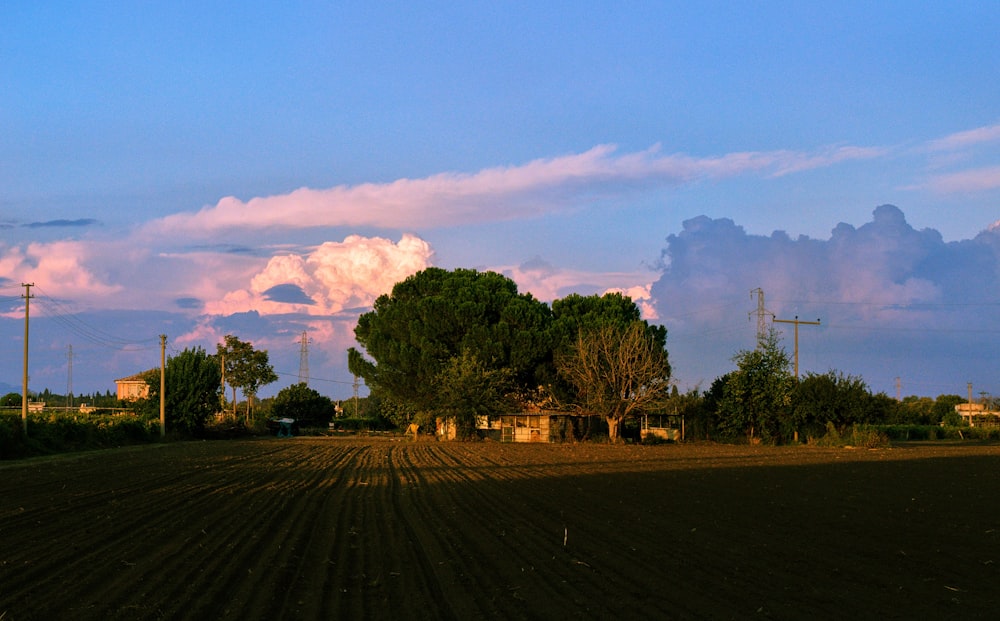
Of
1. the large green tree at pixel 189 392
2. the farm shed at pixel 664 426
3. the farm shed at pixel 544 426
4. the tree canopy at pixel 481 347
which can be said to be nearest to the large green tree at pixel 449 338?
the tree canopy at pixel 481 347

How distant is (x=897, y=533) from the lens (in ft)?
47.4

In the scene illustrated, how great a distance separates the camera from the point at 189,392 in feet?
229

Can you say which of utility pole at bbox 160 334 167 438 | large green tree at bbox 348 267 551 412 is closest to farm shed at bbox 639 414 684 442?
large green tree at bbox 348 267 551 412

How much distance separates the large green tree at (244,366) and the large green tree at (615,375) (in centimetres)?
5367

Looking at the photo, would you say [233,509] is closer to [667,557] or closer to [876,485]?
[667,557]

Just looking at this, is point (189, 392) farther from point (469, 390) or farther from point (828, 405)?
point (828, 405)

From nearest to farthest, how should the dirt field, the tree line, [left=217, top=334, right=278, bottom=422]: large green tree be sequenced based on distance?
the dirt field → the tree line → [left=217, top=334, right=278, bottom=422]: large green tree

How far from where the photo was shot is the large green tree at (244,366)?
10488cm

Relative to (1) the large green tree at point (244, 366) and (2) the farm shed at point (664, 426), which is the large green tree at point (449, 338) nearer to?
(2) the farm shed at point (664, 426)

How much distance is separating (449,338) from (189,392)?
21.1m

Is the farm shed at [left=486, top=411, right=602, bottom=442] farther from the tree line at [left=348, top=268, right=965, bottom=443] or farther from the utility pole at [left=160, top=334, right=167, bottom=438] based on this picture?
the utility pole at [left=160, top=334, right=167, bottom=438]

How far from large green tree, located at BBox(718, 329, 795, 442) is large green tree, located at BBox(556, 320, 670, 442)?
14.8ft

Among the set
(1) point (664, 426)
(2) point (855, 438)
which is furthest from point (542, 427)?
(2) point (855, 438)

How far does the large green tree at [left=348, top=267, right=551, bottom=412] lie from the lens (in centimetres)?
6359
